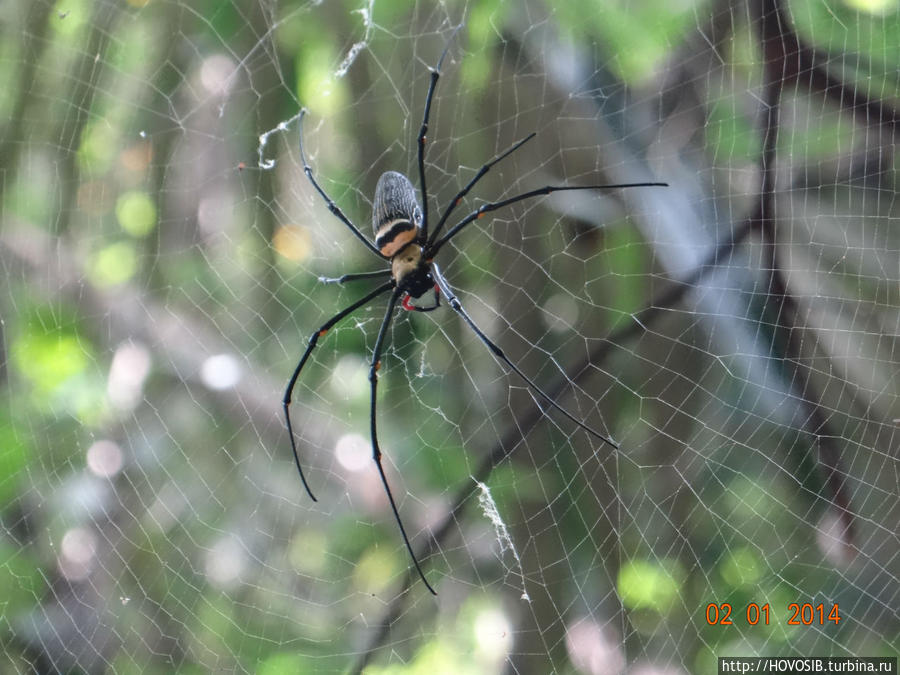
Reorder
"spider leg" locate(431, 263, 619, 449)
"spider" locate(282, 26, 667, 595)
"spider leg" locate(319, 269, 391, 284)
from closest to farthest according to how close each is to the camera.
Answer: "spider leg" locate(431, 263, 619, 449)
"spider" locate(282, 26, 667, 595)
"spider leg" locate(319, 269, 391, 284)

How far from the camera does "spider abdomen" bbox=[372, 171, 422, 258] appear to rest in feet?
5.08

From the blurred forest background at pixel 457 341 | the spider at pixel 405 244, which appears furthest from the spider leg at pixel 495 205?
the blurred forest background at pixel 457 341

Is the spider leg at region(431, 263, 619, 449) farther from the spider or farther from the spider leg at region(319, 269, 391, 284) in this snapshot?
the spider leg at region(319, 269, 391, 284)

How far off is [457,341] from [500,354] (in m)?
0.43

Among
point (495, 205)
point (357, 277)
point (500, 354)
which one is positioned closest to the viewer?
point (500, 354)

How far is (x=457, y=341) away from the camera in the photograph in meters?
1.79

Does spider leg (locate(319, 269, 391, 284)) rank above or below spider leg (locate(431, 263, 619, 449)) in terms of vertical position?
above

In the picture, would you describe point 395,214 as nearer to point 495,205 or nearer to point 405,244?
point 405,244

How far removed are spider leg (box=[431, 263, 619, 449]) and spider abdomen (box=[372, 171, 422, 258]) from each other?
0.34 ft

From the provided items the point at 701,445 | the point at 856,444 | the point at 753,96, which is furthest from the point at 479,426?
the point at 753,96

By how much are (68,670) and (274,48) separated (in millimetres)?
1847

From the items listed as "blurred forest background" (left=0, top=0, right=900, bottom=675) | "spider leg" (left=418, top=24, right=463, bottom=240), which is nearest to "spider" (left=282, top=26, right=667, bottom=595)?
"spider leg" (left=418, top=24, right=463, bottom=240)

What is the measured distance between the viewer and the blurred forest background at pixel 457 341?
1432 millimetres

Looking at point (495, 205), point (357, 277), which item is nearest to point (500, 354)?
point (495, 205)
